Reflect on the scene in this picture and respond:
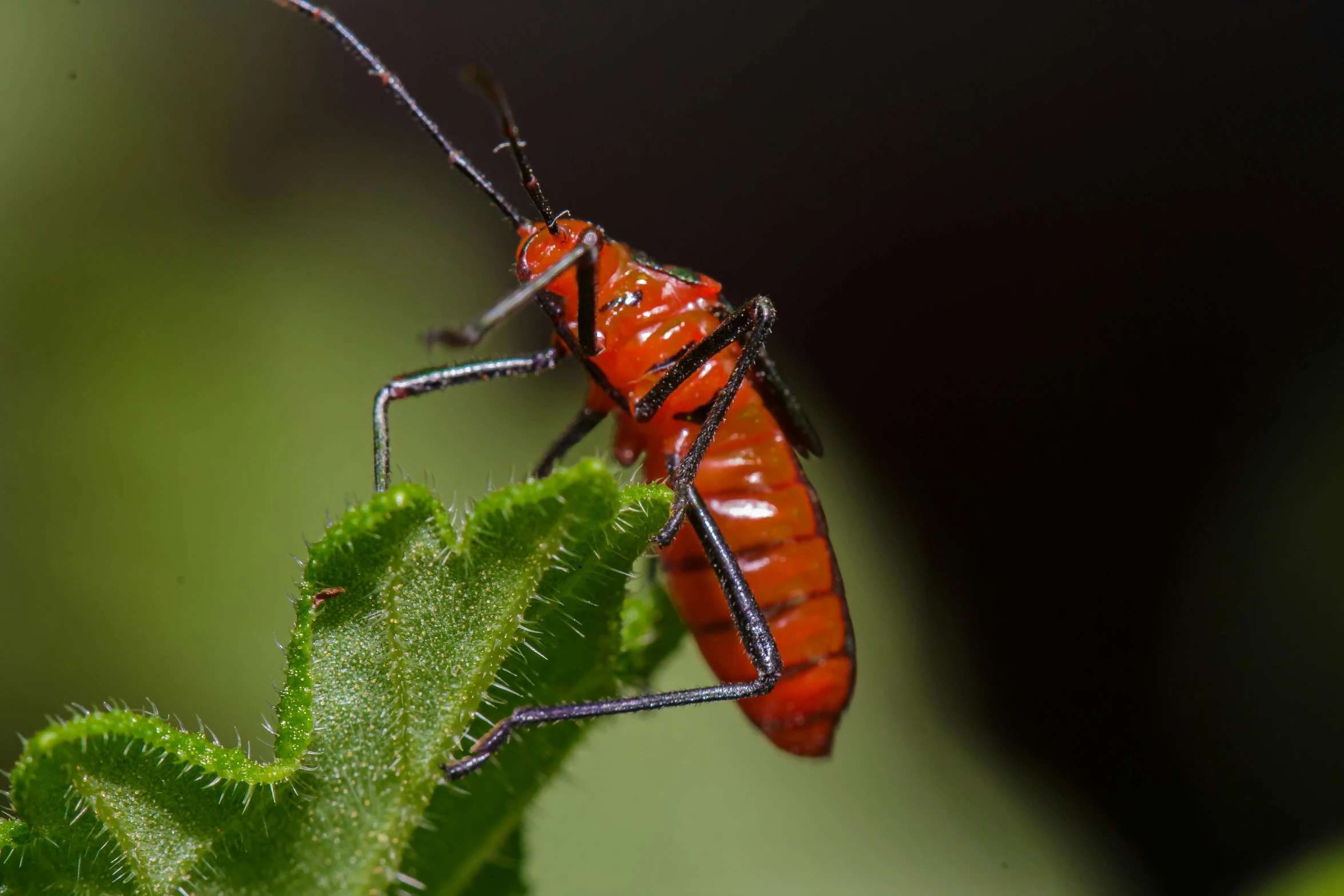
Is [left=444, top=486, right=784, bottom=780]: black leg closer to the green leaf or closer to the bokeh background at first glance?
the bokeh background

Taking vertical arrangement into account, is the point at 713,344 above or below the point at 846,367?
above

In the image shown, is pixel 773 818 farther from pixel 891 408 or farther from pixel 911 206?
pixel 911 206

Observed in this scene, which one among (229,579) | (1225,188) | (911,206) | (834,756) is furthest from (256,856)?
(1225,188)

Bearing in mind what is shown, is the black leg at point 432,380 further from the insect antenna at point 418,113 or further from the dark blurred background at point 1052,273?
the dark blurred background at point 1052,273

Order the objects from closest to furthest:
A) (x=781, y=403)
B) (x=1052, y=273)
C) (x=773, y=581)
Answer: (x=773, y=581) < (x=781, y=403) < (x=1052, y=273)

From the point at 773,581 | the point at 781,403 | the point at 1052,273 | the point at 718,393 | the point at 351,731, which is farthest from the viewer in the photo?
the point at 1052,273

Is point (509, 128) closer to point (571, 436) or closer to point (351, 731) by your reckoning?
point (571, 436)

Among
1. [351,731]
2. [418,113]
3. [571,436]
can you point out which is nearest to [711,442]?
[571,436]
